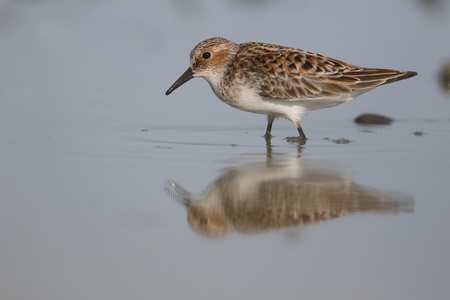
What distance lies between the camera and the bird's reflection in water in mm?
5727

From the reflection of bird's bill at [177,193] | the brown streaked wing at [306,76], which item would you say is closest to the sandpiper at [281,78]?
the brown streaked wing at [306,76]

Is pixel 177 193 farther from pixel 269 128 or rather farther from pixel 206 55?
pixel 206 55

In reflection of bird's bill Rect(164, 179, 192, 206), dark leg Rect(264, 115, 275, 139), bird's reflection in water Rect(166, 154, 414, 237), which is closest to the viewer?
bird's reflection in water Rect(166, 154, 414, 237)

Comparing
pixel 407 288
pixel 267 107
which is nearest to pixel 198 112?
pixel 267 107

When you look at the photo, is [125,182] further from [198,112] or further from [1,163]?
[198,112]

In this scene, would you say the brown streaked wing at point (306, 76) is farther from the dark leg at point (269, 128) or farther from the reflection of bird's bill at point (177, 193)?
the reflection of bird's bill at point (177, 193)

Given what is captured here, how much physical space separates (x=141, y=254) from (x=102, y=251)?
28cm

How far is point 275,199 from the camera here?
245 inches

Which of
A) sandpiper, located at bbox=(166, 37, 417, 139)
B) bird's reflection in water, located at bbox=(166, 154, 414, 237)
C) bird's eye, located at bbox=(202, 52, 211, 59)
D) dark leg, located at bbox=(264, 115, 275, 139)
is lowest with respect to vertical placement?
bird's reflection in water, located at bbox=(166, 154, 414, 237)

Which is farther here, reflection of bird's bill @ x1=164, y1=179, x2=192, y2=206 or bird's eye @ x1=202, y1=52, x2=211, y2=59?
bird's eye @ x1=202, y1=52, x2=211, y2=59

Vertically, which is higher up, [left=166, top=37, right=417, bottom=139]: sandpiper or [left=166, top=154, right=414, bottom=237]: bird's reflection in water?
[left=166, top=37, right=417, bottom=139]: sandpiper

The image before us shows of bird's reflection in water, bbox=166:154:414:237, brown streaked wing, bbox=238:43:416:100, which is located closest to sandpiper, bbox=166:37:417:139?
brown streaked wing, bbox=238:43:416:100

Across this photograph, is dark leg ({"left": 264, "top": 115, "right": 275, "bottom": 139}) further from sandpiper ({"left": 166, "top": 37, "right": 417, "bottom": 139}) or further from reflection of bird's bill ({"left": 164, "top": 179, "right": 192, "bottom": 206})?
reflection of bird's bill ({"left": 164, "top": 179, "right": 192, "bottom": 206})

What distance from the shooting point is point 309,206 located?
608 centimetres
